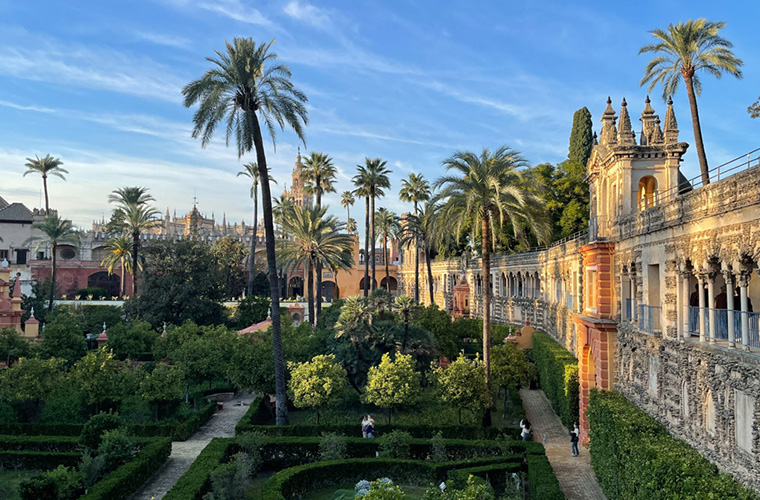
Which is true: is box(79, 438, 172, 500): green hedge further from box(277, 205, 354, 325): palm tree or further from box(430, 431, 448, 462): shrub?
box(277, 205, 354, 325): palm tree

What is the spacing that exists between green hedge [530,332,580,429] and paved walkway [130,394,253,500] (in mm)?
15478

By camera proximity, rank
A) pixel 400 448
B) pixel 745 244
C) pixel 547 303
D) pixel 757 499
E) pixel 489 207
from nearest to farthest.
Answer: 1. pixel 757 499
2. pixel 745 244
3. pixel 400 448
4. pixel 489 207
5. pixel 547 303

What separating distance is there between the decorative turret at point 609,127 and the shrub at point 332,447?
620 inches

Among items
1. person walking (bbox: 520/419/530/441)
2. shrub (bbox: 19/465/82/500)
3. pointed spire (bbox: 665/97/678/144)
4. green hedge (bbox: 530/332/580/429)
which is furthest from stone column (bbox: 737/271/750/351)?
shrub (bbox: 19/465/82/500)

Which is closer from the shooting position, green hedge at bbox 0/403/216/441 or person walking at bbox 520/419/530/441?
person walking at bbox 520/419/530/441

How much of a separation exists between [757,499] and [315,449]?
15.9 metres

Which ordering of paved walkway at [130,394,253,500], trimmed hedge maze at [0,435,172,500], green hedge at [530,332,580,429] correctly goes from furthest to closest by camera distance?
green hedge at [530,332,580,429] → paved walkway at [130,394,253,500] → trimmed hedge maze at [0,435,172,500]

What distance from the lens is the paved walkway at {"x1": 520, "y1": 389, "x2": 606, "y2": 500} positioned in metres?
20.0

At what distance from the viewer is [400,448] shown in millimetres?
22531

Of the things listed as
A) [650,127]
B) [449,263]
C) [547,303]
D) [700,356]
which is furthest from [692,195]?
[449,263]

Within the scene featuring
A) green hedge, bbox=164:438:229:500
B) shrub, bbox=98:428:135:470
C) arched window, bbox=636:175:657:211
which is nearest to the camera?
green hedge, bbox=164:438:229:500

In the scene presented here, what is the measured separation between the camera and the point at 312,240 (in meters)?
45.6

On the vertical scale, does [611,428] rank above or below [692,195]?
below

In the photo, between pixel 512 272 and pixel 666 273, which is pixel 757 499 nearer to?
pixel 666 273
